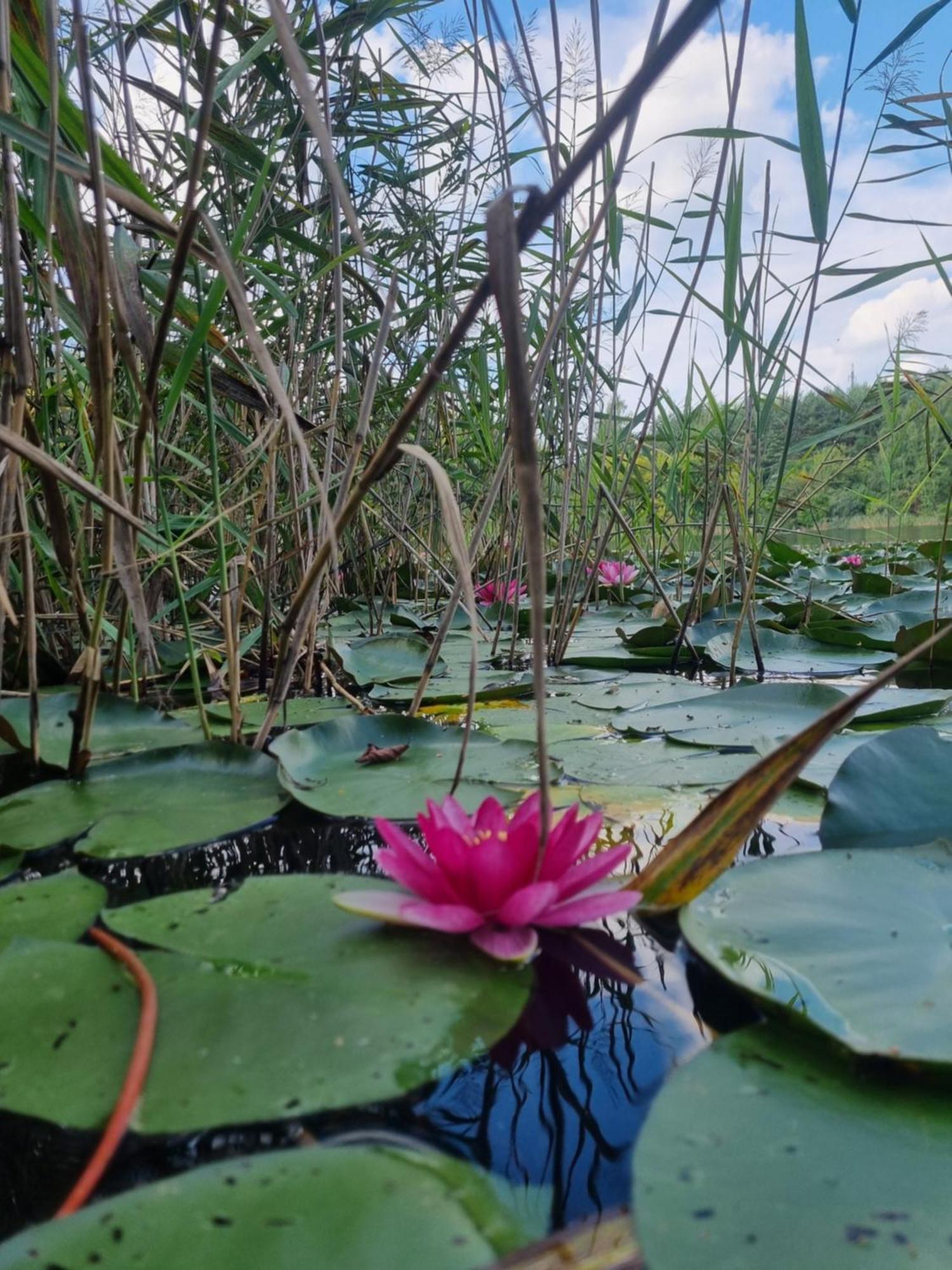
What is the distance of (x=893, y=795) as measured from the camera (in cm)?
80

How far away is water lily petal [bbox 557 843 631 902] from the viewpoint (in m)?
0.61

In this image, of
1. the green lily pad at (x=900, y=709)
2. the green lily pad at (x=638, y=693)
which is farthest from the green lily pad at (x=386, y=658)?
the green lily pad at (x=900, y=709)

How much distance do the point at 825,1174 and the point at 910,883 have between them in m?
0.33

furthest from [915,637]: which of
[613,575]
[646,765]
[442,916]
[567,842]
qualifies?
[613,575]

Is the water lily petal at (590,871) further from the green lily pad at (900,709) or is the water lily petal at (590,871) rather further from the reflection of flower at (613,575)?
the reflection of flower at (613,575)

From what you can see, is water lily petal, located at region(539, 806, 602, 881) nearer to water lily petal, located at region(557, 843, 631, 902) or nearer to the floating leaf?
water lily petal, located at region(557, 843, 631, 902)

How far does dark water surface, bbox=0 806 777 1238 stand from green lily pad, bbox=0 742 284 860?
404 mm

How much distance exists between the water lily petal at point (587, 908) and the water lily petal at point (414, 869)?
0.07 meters

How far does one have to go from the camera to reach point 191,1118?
0.42 m

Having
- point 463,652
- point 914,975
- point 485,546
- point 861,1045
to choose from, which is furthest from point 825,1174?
point 485,546

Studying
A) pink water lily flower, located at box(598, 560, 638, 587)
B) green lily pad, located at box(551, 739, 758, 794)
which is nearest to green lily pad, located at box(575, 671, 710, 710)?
green lily pad, located at box(551, 739, 758, 794)

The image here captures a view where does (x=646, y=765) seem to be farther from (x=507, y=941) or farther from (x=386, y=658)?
(x=386, y=658)

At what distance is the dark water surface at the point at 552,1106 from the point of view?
39 centimetres

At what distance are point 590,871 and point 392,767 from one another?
472mm
